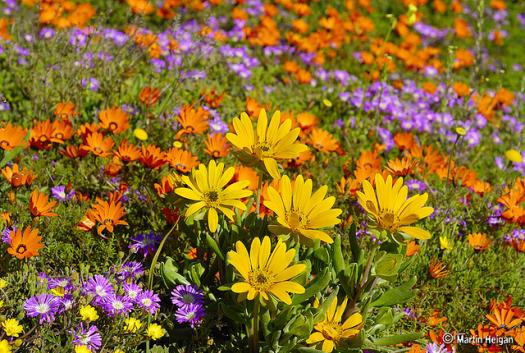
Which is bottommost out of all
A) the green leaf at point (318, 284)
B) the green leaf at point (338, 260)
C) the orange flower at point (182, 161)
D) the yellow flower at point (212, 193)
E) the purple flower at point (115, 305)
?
the purple flower at point (115, 305)

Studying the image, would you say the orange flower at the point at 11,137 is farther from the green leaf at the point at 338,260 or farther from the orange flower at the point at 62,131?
the green leaf at the point at 338,260

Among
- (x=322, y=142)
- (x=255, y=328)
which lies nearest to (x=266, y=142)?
(x=255, y=328)

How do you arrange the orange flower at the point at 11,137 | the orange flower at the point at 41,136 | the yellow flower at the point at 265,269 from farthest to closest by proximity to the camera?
the orange flower at the point at 41,136 → the orange flower at the point at 11,137 → the yellow flower at the point at 265,269

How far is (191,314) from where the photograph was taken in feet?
7.22

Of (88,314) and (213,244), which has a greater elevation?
(213,244)

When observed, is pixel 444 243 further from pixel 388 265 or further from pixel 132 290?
pixel 132 290

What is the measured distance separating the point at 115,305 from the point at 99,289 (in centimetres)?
10

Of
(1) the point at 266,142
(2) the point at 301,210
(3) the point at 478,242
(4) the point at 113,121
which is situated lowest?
(3) the point at 478,242

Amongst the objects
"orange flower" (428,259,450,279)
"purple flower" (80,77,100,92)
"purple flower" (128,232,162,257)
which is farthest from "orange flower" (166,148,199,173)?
"purple flower" (80,77,100,92)

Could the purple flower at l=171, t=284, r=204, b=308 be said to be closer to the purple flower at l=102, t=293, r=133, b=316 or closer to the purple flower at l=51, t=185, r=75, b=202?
the purple flower at l=102, t=293, r=133, b=316

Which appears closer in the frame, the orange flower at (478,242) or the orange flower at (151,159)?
the orange flower at (151,159)

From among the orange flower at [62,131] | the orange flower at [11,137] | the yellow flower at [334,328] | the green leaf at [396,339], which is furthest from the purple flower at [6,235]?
the green leaf at [396,339]

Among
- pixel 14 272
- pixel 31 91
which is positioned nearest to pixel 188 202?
pixel 14 272

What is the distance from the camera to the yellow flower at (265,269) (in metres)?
1.80
